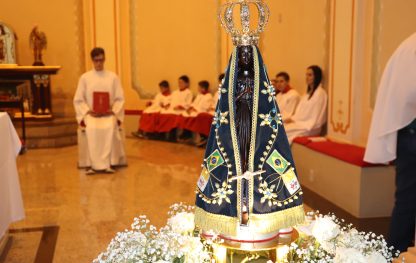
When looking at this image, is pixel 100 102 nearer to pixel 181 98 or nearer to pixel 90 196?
pixel 90 196

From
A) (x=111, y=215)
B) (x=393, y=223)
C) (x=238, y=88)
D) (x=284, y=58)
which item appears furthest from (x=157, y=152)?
(x=238, y=88)

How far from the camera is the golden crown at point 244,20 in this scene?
213 cm

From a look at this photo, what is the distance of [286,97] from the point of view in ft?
25.1

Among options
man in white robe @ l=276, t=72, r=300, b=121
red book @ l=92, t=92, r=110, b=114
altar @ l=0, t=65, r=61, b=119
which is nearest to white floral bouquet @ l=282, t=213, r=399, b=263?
man in white robe @ l=276, t=72, r=300, b=121

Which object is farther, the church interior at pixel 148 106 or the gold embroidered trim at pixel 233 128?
the church interior at pixel 148 106

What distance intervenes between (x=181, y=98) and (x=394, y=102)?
7256 mm

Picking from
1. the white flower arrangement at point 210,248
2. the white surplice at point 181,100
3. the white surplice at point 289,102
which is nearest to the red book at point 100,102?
the white surplice at point 289,102

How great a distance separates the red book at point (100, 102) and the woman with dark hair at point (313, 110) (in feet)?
8.96

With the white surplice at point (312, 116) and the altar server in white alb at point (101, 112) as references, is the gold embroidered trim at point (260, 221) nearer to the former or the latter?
the white surplice at point (312, 116)

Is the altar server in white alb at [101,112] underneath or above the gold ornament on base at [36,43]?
underneath

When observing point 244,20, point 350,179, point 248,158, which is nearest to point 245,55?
point 244,20

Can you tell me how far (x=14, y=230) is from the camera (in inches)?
187

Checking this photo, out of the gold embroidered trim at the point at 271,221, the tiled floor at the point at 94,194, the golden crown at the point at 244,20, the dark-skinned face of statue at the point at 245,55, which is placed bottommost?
the tiled floor at the point at 94,194

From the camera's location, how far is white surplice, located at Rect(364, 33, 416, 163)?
11.3ft
